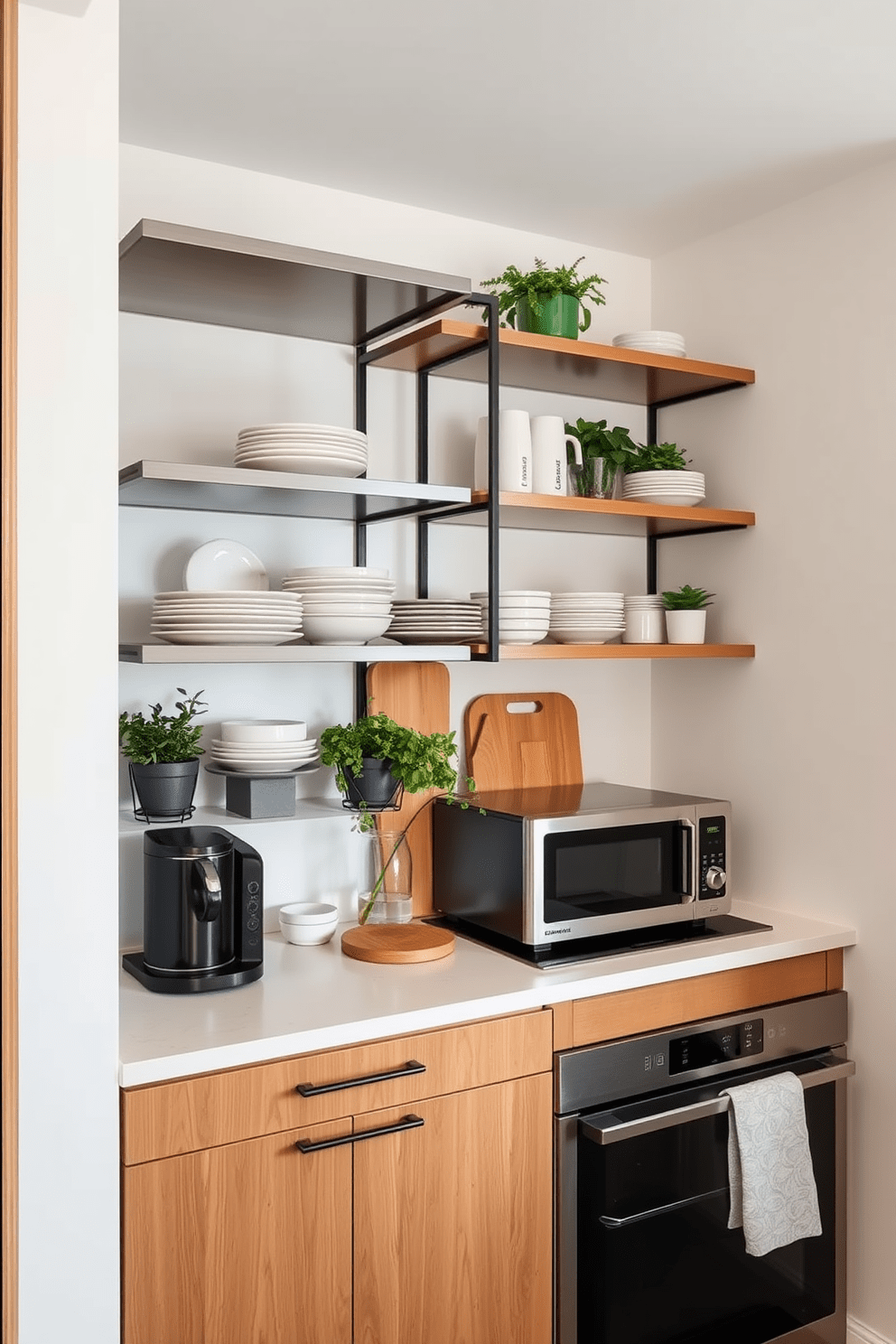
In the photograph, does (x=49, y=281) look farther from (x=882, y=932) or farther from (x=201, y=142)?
(x=882, y=932)

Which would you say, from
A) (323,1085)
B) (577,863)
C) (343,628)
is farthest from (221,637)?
(577,863)

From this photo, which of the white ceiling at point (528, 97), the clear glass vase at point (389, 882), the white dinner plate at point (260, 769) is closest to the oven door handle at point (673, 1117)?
the clear glass vase at point (389, 882)

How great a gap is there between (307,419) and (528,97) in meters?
0.77

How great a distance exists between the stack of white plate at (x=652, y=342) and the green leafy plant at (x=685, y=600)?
54 cm

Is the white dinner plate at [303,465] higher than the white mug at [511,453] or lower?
lower

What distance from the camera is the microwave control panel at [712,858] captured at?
2.48m

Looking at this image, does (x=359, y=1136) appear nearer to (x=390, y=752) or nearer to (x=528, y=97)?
(x=390, y=752)

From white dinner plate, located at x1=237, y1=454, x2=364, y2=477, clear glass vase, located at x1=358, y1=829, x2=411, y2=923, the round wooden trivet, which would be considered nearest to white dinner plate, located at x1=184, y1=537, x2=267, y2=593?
white dinner plate, located at x1=237, y1=454, x2=364, y2=477

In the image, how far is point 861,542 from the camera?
2.44 metres

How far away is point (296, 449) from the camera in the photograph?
2074mm

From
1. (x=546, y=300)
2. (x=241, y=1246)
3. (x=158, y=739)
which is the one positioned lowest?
(x=241, y=1246)

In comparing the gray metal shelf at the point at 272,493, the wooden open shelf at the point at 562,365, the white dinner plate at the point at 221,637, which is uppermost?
the wooden open shelf at the point at 562,365

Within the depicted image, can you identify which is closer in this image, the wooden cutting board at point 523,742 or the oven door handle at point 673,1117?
the oven door handle at point 673,1117

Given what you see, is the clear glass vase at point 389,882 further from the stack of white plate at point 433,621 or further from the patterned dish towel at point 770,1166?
the patterned dish towel at point 770,1166
